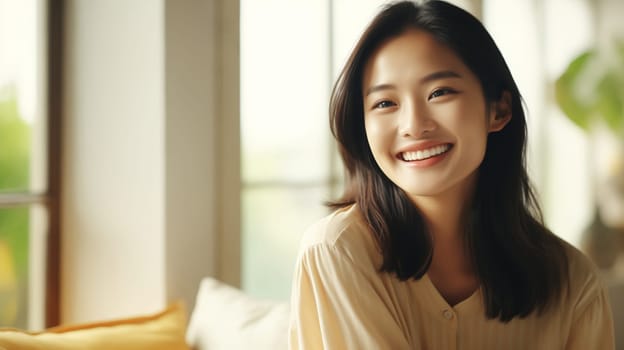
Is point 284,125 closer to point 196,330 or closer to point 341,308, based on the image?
point 196,330

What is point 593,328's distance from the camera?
1.37 metres

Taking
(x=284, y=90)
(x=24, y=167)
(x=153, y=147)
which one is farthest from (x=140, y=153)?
(x=284, y=90)

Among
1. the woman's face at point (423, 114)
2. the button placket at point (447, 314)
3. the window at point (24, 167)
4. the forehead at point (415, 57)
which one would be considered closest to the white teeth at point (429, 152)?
the woman's face at point (423, 114)

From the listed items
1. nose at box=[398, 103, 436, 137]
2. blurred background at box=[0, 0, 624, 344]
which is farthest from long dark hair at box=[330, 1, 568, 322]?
blurred background at box=[0, 0, 624, 344]

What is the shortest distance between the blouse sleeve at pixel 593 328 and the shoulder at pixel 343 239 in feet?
1.34

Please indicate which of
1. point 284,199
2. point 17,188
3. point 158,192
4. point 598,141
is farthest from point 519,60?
point 17,188

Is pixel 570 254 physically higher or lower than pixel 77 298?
higher

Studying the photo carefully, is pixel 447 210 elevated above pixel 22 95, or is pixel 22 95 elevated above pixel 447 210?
pixel 22 95

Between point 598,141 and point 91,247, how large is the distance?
255 cm

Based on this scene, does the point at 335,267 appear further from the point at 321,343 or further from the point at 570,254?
the point at 570,254

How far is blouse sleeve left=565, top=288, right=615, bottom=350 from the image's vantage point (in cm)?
137

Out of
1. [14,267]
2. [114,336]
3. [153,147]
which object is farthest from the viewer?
[14,267]

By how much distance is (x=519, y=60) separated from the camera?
130 inches

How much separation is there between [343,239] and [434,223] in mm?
188
